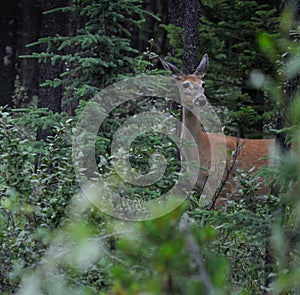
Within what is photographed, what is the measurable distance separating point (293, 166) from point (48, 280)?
1.43m

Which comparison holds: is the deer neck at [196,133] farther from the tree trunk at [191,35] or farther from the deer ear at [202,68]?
the tree trunk at [191,35]

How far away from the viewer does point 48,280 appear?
3379 millimetres

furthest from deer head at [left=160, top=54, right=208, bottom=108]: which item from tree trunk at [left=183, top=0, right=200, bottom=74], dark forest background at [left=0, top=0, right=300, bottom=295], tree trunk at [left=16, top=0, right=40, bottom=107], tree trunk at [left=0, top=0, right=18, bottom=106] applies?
tree trunk at [left=16, top=0, right=40, bottom=107]

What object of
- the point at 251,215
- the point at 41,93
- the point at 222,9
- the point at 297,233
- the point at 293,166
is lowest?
the point at 41,93

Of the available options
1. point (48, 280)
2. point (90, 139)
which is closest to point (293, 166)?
point (48, 280)

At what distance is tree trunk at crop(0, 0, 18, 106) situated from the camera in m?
18.9

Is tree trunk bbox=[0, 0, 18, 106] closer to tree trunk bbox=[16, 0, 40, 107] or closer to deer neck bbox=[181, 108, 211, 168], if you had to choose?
tree trunk bbox=[16, 0, 40, 107]

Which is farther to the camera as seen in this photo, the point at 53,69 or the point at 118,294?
the point at 53,69

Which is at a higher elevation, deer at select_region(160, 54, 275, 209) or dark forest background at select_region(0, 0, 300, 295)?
dark forest background at select_region(0, 0, 300, 295)

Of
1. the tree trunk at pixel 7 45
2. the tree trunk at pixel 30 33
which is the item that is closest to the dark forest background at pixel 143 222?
the tree trunk at pixel 7 45

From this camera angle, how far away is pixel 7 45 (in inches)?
777

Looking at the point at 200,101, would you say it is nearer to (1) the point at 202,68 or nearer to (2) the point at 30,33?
(1) the point at 202,68

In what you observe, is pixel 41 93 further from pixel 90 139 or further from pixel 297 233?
pixel 297 233

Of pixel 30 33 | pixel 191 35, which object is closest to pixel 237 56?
pixel 191 35
